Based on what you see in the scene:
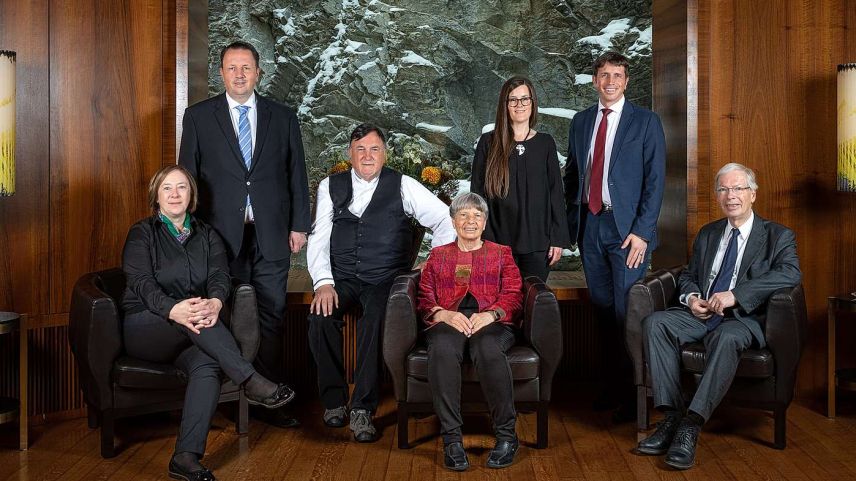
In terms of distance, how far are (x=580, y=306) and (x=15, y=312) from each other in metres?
2.98

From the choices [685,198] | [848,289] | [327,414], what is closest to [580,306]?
[685,198]

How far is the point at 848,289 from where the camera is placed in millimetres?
4566

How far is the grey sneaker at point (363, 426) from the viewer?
3.84 meters

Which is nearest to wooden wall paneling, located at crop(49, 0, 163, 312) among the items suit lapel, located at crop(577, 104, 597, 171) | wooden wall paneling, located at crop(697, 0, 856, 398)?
suit lapel, located at crop(577, 104, 597, 171)

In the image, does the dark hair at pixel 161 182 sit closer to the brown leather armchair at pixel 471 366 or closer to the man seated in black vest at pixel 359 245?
the man seated in black vest at pixel 359 245

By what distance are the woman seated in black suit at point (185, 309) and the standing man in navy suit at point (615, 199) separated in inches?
65.6

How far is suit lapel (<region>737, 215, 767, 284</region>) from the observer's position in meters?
3.82

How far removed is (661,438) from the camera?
11.9ft

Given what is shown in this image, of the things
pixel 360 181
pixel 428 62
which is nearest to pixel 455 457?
pixel 360 181

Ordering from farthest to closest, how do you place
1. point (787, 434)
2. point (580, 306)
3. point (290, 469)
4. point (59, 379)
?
point (580, 306) < point (59, 379) < point (787, 434) < point (290, 469)

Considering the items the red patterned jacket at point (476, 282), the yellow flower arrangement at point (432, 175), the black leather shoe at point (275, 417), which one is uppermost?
the yellow flower arrangement at point (432, 175)

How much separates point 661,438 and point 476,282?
1.01 metres

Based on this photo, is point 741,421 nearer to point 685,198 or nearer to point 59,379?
point 685,198

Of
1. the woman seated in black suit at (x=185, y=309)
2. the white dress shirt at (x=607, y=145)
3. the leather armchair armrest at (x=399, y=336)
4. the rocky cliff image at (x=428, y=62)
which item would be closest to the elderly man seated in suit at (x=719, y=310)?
the white dress shirt at (x=607, y=145)
